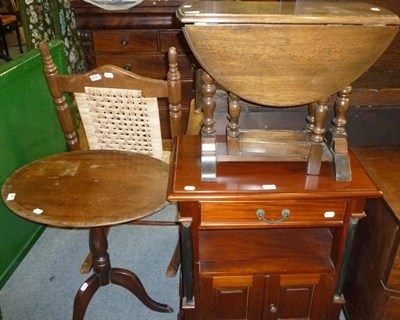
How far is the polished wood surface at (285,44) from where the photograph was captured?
1.04m

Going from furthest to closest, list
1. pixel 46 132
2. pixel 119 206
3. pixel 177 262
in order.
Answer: pixel 46 132
pixel 177 262
pixel 119 206

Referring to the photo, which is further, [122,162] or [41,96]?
[41,96]

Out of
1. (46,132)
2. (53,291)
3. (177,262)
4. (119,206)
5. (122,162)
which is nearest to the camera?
(119,206)

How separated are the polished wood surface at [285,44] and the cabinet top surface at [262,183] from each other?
0.87 feet

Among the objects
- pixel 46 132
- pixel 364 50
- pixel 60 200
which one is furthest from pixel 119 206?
pixel 46 132

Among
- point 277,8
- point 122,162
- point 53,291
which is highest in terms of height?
point 277,8

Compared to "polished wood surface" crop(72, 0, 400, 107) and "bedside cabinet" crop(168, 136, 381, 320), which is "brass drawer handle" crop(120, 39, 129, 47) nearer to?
"polished wood surface" crop(72, 0, 400, 107)

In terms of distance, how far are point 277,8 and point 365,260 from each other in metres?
1.04

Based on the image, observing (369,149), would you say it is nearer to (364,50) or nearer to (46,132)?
(364,50)

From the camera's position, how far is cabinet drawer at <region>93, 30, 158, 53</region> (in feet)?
8.29

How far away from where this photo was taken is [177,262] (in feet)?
6.65

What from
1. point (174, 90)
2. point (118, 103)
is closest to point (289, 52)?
point (174, 90)

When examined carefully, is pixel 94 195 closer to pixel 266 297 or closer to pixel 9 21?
pixel 266 297

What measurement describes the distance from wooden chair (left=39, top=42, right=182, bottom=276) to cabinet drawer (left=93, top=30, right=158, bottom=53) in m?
0.92
